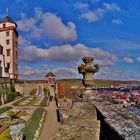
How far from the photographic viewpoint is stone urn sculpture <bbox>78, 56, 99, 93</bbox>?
10.4m

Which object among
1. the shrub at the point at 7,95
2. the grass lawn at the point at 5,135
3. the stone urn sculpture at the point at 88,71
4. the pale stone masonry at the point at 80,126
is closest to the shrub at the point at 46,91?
the shrub at the point at 7,95

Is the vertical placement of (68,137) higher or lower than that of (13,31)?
lower

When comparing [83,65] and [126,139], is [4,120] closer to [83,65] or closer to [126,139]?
[83,65]

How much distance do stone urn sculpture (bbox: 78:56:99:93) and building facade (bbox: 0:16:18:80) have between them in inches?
2072

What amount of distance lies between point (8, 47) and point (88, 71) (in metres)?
55.7

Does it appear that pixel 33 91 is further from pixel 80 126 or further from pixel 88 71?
pixel 80 126

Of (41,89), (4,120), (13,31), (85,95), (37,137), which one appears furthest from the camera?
(41,89)

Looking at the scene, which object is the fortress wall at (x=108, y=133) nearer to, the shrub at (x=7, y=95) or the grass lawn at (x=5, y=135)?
the grass lawn at (x=5, y=135)

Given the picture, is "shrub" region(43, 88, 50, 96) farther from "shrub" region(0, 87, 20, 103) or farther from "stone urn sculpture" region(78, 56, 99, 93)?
"stone urn sculpture" region(78, 56, 99, 93)

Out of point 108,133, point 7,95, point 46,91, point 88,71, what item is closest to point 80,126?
point 108,133

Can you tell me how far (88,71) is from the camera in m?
10.7

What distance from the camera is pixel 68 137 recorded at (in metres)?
4.24

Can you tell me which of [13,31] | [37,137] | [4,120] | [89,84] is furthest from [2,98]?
[89,84]

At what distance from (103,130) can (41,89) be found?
65.5 meters
